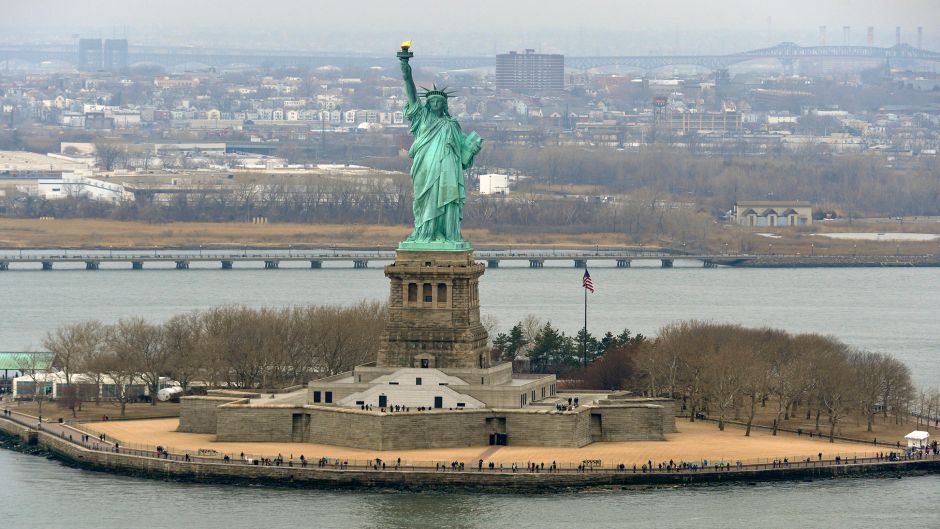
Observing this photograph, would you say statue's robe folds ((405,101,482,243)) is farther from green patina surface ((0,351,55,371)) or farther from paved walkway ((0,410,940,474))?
green patina surface ((0,351,55,371))

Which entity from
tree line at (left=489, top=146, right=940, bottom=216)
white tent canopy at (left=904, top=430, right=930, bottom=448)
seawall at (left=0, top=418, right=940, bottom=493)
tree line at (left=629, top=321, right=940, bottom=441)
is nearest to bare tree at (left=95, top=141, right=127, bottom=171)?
tree line at (left=489, top=146, right=940, bottom=216)

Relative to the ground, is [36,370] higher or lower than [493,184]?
lower

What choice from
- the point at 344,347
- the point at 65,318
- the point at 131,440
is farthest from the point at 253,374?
the point at 65,318

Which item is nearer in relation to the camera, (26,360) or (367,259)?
(26,360)

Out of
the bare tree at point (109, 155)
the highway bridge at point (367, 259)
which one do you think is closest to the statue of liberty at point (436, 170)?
the highway bridge at point (367, 259)

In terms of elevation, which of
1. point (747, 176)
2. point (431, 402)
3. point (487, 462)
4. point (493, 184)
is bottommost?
point (487, 462)

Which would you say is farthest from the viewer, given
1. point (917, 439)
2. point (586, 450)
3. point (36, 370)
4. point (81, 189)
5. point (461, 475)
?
point (81, 189)

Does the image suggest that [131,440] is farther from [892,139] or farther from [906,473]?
[892,139]

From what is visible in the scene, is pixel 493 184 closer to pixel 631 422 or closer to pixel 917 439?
pixel 631 422

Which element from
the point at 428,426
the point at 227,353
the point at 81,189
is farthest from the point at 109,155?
the point at 428,426
